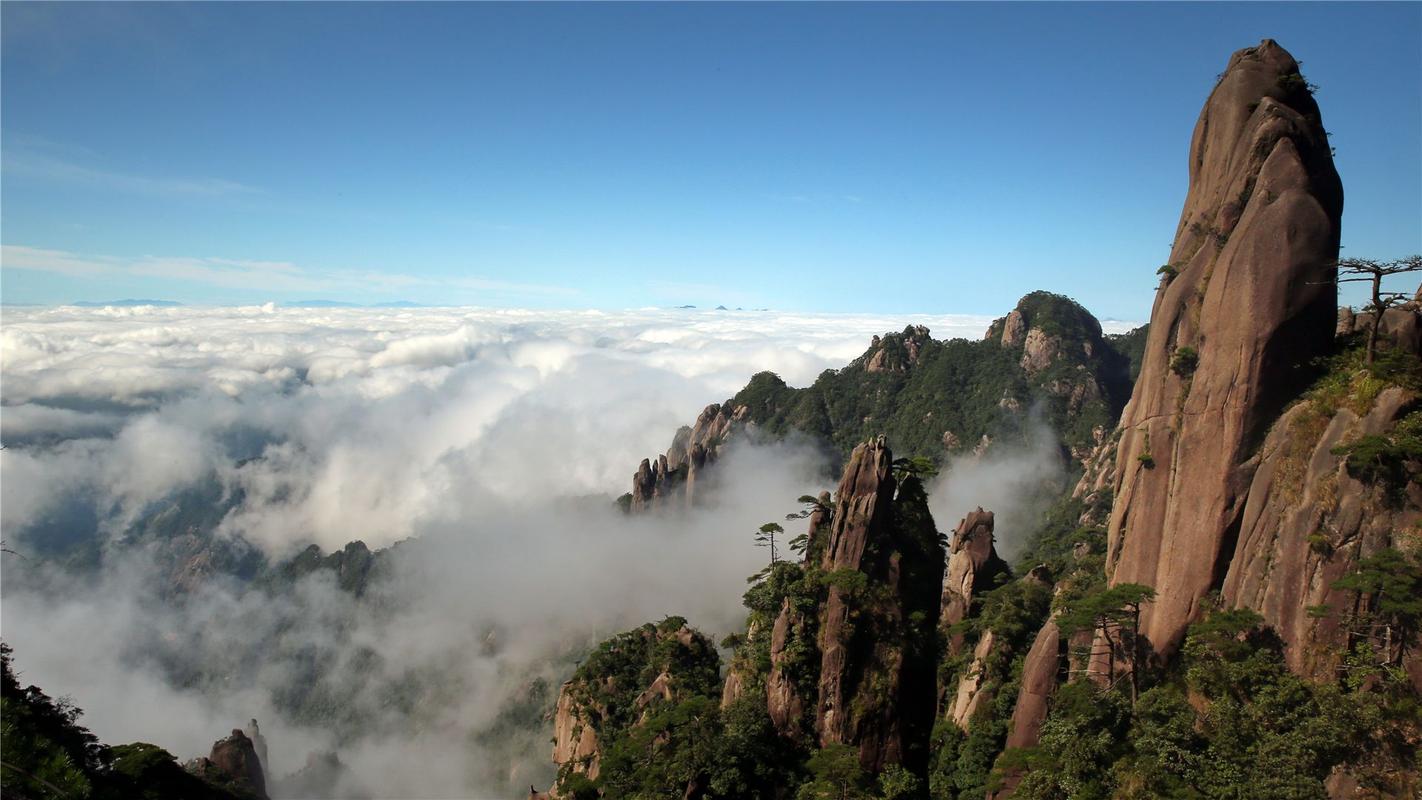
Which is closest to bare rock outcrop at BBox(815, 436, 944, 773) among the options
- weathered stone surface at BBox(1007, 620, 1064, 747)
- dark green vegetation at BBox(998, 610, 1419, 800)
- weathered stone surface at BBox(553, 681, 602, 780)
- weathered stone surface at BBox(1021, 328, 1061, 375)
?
weathered stone surface at BBox(1007, 620, 1064, 747)

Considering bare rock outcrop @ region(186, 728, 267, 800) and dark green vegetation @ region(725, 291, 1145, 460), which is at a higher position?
dark green vegetation @ region(725, 291, 1145, 460)

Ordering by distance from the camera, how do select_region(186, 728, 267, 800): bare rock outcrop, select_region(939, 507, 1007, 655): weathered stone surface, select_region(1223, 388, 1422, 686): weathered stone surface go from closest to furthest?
select_region(1223, 388, 1422, 686): weathered stone surface
select_region(186, 728, 267, 800): bare rock outcrop
select_region(939, 507, 1007, 655): weathered stone surface

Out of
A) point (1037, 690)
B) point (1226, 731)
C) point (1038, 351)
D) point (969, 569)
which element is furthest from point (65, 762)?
point (1038, 351)

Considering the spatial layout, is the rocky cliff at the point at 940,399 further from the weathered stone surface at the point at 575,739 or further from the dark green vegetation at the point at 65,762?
the dark green vegetation at the point at 65,762

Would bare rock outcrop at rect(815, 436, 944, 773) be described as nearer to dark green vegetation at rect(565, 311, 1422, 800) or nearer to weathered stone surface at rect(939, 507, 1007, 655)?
dark green vegetation at rect(565, 311, 1422, 800)

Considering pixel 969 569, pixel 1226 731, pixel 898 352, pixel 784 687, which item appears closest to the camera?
pixel 1226 731

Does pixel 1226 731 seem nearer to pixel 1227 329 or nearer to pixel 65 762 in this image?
pixel 1227 329

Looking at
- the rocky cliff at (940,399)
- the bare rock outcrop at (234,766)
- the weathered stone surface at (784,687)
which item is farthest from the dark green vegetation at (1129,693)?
the rocky cliff at (940,399)
